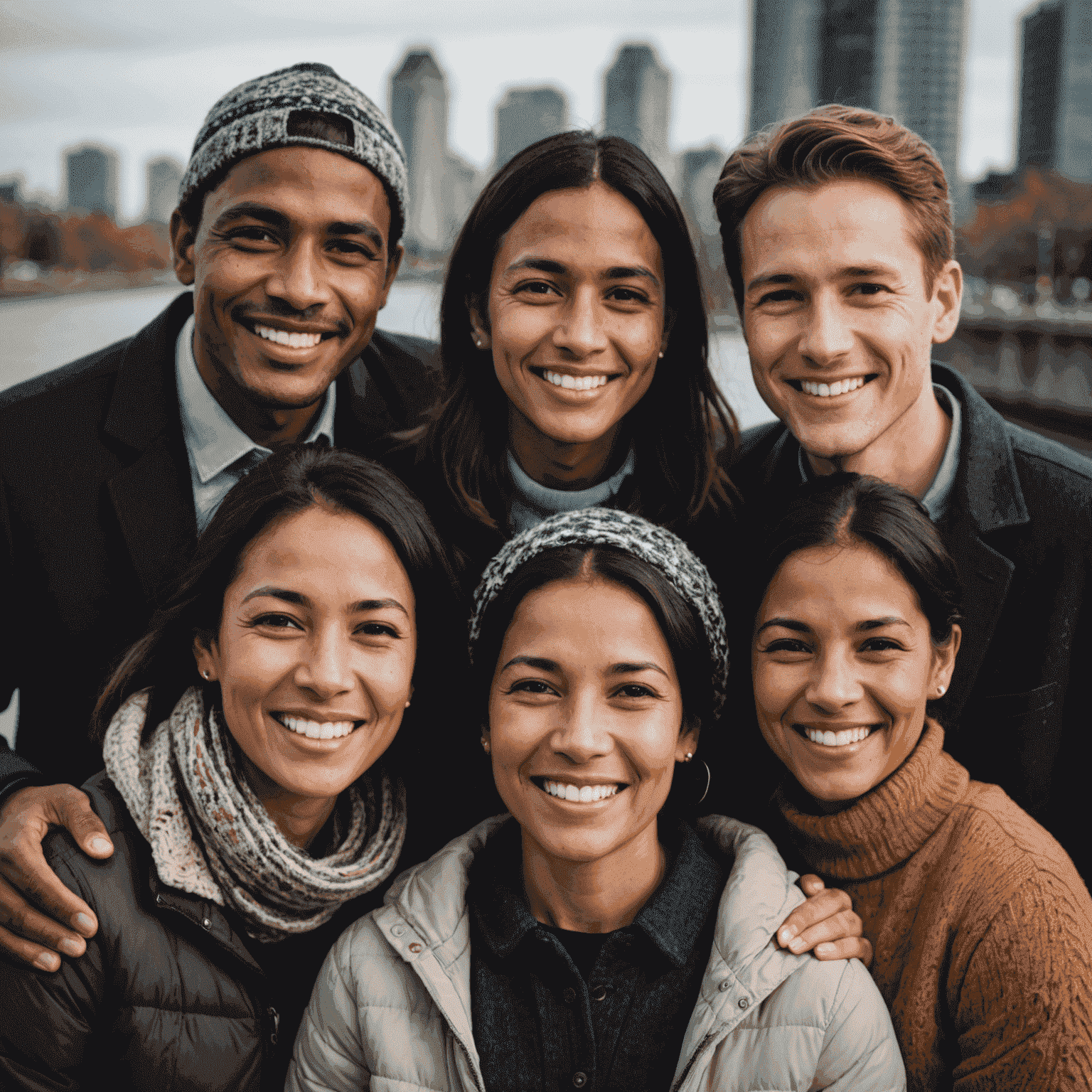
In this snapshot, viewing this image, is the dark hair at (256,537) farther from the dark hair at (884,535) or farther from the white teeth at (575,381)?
the dark hair at (884,535)

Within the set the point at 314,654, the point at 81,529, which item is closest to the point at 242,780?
the point at 314,654

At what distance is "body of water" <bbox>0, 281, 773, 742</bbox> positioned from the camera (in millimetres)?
3650

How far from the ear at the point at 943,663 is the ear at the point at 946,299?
888 millimetres

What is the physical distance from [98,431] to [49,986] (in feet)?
5.57

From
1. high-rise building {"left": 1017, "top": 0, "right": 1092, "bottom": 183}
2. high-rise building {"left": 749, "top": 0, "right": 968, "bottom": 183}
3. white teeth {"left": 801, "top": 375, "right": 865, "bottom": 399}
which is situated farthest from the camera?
high-rise building {"left": 1017, "top": 0, "right": 1092, "bottom": 183}

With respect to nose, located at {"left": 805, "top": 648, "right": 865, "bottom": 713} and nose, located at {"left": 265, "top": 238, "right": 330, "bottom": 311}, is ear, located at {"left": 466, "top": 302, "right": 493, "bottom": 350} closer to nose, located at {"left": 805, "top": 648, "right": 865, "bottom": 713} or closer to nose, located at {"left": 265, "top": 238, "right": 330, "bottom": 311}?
nose, located at {"left": 265, "top": 238, "right": 330, "bottom": 311}

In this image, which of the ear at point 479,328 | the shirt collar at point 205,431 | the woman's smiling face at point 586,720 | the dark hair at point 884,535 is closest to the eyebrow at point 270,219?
the ear at point 479,328

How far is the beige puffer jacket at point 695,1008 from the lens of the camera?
2.39m

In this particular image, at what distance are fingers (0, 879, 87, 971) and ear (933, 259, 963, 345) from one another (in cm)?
267

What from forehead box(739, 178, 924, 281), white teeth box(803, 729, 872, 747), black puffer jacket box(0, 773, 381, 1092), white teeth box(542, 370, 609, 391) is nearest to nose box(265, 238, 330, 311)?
white teeth box(542, 370, 609, 391)

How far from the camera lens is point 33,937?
8.25 ft

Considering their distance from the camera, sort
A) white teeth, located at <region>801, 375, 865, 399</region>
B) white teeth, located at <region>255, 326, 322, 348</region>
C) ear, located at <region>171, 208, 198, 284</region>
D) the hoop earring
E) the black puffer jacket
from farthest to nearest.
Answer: ear, located at <region>171, 208, 198, 284</region>, white teeth, located at <region>255, 326, 322, 348</region>, white teeth, located at <region>801, 375, 865, 399</region>, the hoop earring, the black puffer jacket

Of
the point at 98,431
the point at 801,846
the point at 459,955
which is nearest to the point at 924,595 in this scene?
the point at 801,846

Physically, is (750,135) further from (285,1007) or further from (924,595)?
(285,1007)
